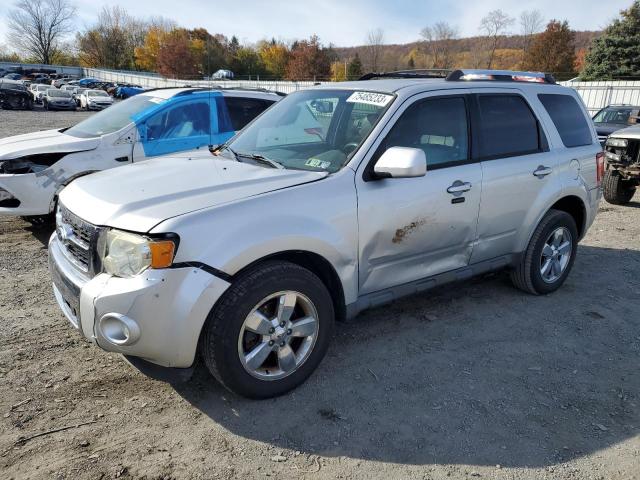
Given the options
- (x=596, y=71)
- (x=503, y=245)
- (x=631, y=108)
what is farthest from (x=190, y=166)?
(x=596, y=71)

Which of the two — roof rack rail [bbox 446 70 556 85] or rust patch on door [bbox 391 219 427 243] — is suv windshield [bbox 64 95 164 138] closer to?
roof rack rail [bbox 446 70 556 85]

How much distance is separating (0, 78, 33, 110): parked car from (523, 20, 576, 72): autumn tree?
44.7 m

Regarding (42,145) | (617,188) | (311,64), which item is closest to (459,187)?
(42,145)

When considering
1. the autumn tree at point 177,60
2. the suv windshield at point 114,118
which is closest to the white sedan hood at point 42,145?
the suv windshield at point 114,118

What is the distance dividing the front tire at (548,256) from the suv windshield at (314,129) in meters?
1.97

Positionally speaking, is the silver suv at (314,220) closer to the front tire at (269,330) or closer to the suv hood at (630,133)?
the front tire at (269,330)

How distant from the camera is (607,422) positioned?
2.90m

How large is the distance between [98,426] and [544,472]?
2346mm

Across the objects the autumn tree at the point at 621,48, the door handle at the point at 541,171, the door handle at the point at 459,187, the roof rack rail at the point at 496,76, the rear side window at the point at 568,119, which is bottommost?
the door handle at the point at 459,187

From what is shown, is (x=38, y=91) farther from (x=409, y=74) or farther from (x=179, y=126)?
(x=409, y=74)

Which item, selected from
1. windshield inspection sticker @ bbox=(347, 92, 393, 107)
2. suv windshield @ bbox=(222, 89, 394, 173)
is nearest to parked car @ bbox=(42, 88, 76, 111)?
suv windshield @ bbox=(222, 89, 394, 173)

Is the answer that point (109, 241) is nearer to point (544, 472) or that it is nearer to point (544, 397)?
point (544, 472)

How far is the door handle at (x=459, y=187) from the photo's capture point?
11.8ft

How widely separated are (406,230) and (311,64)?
68154mm
